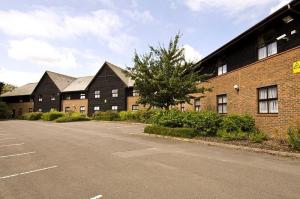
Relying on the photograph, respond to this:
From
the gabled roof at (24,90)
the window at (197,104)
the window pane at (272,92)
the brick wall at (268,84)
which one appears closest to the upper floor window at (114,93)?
the window at (197,104)

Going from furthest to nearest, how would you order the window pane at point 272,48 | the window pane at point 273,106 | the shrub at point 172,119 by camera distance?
the shrub at point 172,119, the window pane at point 272,48, the window pane at point 273,106

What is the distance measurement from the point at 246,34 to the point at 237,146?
731 centimetres

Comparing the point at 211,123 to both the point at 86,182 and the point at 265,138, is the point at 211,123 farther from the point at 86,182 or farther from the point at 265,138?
the point at 86,182

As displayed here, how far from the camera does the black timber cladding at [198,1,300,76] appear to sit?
41.6 feet

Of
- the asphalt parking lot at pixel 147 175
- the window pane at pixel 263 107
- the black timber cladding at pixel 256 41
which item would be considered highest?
the black timber cladding at pixel 256 41

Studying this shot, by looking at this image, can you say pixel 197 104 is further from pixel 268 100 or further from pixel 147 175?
pixel 147 175

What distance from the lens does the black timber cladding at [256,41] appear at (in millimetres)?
12672

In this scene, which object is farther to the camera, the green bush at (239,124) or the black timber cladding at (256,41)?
the green bush at (239,124)

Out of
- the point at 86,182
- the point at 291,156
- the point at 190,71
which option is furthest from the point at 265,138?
the point at 86,182

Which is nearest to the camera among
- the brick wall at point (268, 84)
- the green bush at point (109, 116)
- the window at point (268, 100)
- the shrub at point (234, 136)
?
the brick wall at point (268, 84)

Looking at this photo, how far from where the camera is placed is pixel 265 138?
13.4 metres

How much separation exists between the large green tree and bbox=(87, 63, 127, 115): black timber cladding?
22.3m

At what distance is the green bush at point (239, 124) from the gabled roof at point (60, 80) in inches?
1681

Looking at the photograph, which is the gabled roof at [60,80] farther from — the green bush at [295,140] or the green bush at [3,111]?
the green bush at [295,140]
